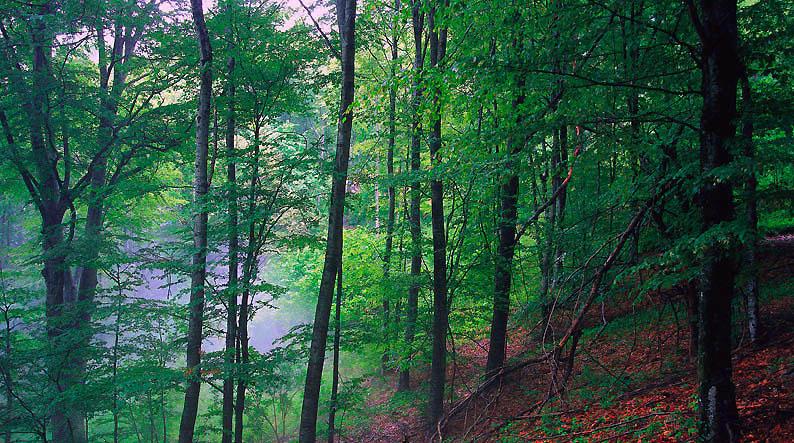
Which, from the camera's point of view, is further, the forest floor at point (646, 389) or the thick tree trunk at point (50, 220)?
the thick tree trunk at point (50, 220)

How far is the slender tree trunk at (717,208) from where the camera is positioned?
11.5 feet

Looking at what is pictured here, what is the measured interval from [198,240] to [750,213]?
8.80 metres

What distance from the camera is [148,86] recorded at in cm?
1252

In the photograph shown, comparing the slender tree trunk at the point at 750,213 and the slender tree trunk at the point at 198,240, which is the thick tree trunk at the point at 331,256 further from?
the slender tree trunk at the point at 750,213

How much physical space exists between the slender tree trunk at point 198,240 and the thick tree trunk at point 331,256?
2592 millimetres

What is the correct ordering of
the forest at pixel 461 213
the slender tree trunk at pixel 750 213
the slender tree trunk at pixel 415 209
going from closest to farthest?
the slender tree trunk at pixel 750 213 < the forest at pixel 461 213 < the slender tree trunk at pixel 415 209

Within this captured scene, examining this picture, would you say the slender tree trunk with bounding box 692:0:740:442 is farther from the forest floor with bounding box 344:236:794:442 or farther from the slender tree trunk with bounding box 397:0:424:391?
the slender tree trunk with bounding box 397:0:424:391

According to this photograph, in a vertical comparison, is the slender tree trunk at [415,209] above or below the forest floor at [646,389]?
above

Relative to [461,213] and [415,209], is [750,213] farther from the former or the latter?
[415,209]

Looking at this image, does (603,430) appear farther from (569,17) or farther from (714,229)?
(569,17)

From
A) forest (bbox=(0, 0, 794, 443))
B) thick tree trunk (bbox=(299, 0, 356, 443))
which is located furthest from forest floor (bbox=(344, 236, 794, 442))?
thick tree trunk (bbox=(299, 0, 356, 443))

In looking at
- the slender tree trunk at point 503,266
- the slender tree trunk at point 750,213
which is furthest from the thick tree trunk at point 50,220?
the slender tree trunk at point 750,213

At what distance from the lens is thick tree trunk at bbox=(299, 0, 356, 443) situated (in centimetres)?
748

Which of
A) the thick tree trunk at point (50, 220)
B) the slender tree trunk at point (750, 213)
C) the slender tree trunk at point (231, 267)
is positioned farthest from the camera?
the thick tree trunk at point (50, 220)
